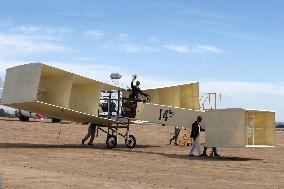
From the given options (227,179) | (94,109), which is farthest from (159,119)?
(227,179)

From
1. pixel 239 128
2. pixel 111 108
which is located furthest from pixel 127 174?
pixel 111 108

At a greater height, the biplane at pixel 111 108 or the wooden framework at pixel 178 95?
the wooden framework at pixel 178 95

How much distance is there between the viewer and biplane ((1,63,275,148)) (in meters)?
21.1

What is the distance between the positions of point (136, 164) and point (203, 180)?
455 cm

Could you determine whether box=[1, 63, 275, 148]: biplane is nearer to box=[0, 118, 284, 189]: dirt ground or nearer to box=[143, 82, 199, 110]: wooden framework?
box=[143, 82, 199, 110]: wooden framework

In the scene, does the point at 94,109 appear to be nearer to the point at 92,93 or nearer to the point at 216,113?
the point at 92,93

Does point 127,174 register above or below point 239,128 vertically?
below

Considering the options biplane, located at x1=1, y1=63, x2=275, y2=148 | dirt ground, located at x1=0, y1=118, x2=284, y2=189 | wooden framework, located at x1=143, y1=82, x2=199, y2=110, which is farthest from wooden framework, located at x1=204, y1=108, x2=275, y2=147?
wooden framework, located at x1=143, y1=82, x2=199, y2=110

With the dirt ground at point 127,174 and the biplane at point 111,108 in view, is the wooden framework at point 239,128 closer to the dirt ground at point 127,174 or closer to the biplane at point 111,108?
the biplane at point 111,108

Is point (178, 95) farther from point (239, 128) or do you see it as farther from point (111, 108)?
point (239, 128)

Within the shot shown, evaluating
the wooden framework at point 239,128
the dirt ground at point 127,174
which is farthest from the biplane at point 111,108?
the dirt ground at point 127,174

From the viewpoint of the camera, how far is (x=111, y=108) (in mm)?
25734

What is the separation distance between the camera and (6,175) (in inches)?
485

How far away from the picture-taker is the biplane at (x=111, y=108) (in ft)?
69.4
